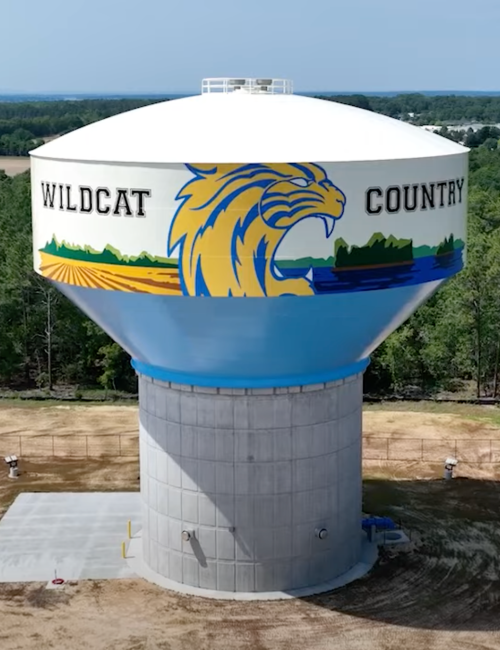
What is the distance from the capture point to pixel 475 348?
181ft

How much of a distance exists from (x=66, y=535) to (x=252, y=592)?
712 centimetres

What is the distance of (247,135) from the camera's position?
25031 millimetres

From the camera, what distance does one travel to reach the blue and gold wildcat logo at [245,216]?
23391 millimetres

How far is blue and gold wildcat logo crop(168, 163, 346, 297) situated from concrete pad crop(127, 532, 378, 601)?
912 cm

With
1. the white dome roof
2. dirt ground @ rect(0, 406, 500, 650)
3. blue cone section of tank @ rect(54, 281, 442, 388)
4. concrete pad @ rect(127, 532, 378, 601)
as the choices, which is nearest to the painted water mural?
blue cone section of tank @ rect(54, 281, 442, 388)

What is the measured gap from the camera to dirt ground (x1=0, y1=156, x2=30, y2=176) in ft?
486

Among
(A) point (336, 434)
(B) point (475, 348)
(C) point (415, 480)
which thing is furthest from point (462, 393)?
(A) point (336, 434)

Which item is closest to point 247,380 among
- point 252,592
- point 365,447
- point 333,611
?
point 252,592

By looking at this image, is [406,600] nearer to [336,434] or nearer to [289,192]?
[336,434]

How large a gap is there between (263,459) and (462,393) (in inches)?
1203

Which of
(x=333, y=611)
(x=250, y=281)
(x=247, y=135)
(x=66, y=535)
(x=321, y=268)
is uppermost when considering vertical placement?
(x=247, y=135)

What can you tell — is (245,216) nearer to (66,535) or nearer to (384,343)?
(66,535)

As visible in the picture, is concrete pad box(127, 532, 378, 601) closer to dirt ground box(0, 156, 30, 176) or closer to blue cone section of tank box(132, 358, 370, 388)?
blue cone section of tank box(132, 358, 370, 388)

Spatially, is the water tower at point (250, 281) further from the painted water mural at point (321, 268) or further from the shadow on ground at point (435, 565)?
the shadow on ground at point (435, 565)
